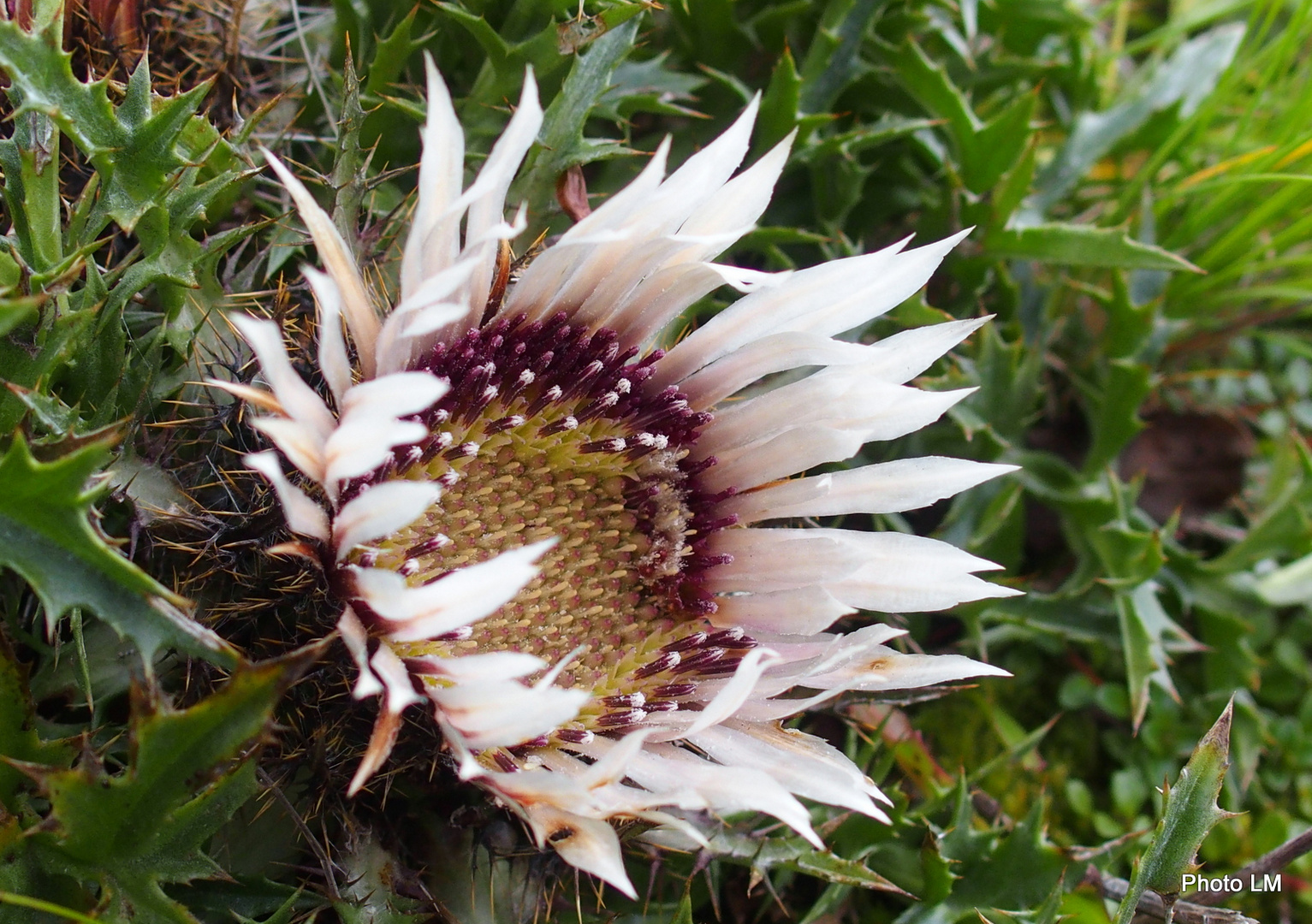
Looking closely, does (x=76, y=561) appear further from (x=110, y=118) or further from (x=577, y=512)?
(x=577, y=512)

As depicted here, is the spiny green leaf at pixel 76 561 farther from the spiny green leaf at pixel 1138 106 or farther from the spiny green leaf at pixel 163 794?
the spiny green leaf at pixel 1138 106

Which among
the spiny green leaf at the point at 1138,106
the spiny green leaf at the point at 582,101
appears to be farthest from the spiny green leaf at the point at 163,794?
the spiny green leaf at the point at 1138,106

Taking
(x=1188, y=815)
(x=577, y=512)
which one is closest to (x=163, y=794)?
(x=577, y=512)

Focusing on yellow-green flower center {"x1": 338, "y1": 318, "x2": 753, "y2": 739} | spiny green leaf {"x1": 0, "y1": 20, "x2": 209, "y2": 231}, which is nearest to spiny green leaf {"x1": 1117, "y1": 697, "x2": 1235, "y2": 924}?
yellow-green flower center {"x1": 338, "y1": 318, "x2": 753, "y2": 739}

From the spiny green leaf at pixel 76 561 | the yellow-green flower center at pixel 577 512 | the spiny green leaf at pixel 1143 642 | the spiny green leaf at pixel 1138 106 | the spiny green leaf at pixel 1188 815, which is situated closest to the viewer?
the spiny green leaf at pixel 76 561

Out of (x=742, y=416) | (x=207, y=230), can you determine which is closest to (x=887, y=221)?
(x=742, y=416)
